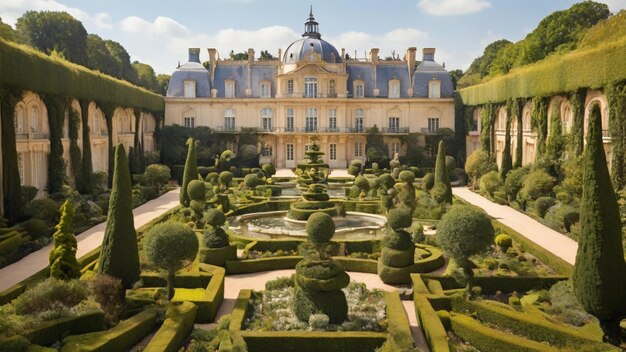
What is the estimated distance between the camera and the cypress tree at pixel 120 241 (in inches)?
555

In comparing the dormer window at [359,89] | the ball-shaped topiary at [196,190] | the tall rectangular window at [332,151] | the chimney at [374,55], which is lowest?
the ball-shaped topiary at [196,190]

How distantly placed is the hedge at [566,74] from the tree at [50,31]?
37272mm

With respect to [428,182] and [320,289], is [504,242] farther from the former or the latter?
[428,182]

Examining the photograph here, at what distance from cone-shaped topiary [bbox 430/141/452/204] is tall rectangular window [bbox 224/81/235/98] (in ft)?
95.0

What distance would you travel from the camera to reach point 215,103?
5416cm

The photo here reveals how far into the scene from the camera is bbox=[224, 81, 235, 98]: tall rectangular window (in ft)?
179

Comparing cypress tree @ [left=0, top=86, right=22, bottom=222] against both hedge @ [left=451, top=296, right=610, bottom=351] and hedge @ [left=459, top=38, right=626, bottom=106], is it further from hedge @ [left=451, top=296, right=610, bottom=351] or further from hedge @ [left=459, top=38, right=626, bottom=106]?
hedge @ [left=459, top=38, right=626, bottom=106]

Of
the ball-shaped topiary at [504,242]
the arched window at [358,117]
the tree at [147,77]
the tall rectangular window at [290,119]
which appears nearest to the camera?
the ball-shaped topiary at [504,242]

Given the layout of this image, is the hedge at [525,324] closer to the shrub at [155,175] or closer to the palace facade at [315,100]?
the shrub at [155,175]

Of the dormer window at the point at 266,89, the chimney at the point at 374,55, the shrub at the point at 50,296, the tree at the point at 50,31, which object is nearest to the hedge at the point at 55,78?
the tree at the point at 50,31

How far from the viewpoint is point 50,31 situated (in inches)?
2079

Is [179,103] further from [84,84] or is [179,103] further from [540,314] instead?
[540,314]

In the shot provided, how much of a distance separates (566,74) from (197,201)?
20543 millimetres

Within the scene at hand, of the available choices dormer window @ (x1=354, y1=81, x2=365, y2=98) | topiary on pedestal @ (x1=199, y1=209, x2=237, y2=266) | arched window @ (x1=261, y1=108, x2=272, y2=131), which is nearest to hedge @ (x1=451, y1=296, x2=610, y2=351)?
topiary on pedestal @ (x1=199, y1=209, x2=237, y2=266)
